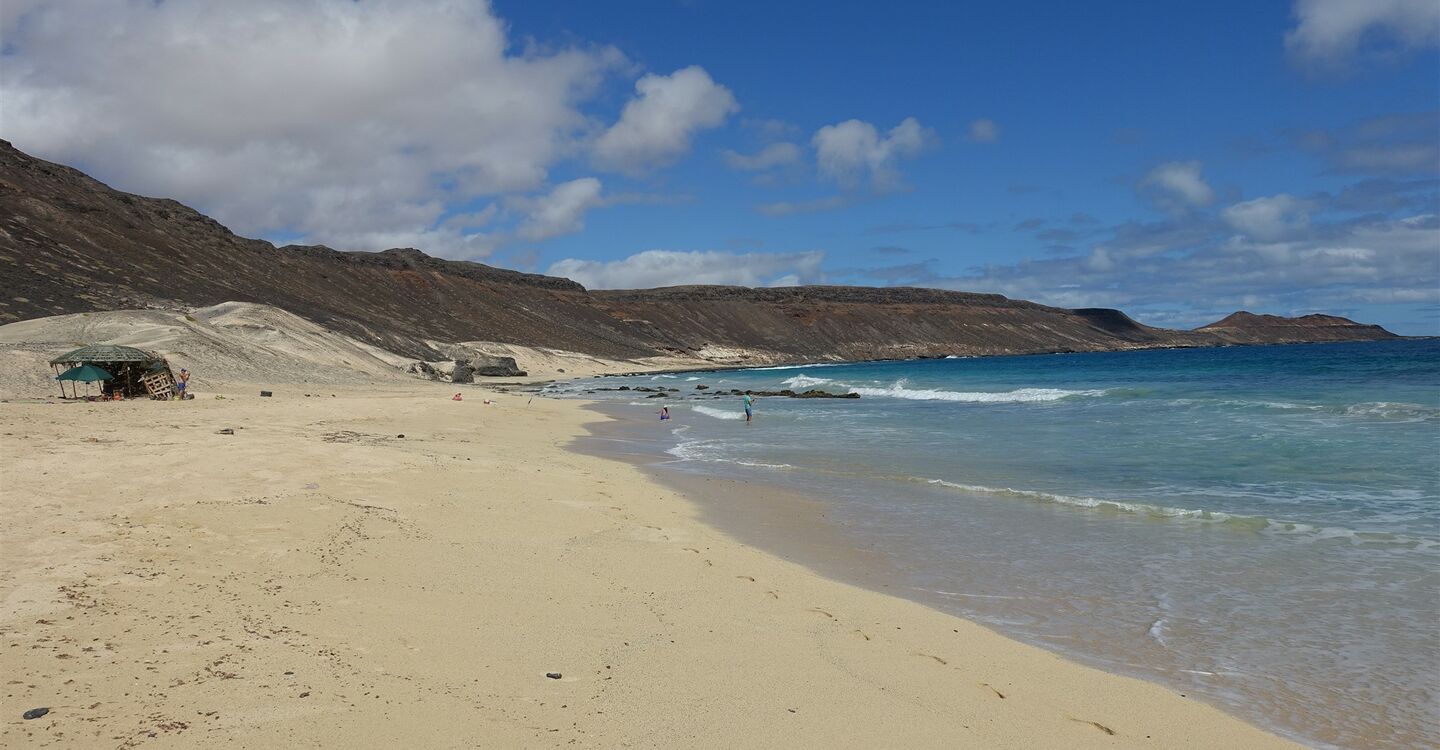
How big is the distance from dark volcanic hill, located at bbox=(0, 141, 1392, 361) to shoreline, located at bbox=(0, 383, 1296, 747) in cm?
4438

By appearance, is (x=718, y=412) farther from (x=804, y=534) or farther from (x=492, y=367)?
(x=492, y=367)

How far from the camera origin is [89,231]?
59469 millimetres

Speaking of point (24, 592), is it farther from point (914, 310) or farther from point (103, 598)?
point (914, 310)

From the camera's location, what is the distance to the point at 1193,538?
9547 mm

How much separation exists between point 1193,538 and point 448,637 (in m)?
8.57

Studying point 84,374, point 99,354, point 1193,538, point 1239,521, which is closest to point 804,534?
point 1193,538

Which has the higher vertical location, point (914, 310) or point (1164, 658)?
point (914, 310)

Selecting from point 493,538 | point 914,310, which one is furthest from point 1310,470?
point 914,310

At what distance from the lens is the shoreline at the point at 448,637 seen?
404cm

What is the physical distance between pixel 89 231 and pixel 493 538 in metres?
68.8

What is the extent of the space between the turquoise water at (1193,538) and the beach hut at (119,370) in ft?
47.2

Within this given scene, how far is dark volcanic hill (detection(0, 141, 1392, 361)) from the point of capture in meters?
53.8

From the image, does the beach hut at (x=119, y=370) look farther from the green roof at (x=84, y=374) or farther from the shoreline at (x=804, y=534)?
the shoreline at (x=804, y=534)

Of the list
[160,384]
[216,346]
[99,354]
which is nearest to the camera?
[99,354]
